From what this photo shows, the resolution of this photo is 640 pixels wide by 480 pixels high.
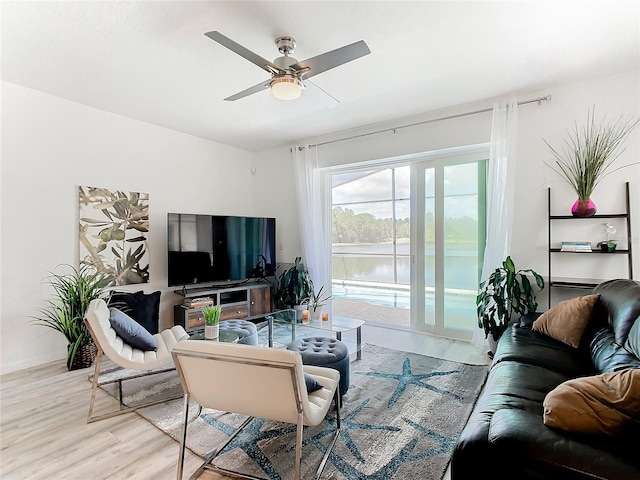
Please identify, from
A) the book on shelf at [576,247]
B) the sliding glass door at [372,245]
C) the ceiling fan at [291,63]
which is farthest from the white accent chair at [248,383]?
the sliding glass door at [372,245]

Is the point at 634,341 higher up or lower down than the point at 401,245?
lower down

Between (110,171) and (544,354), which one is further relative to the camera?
(110,171)

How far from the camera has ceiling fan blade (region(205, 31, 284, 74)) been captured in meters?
1.84

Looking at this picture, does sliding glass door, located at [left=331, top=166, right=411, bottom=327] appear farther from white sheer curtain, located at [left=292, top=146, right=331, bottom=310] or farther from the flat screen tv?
the flat screen tv

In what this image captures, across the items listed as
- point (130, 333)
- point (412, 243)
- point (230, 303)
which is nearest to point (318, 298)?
point (230, 303)

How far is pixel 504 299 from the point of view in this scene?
3227 mm

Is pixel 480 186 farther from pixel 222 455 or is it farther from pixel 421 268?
pixel 222 455

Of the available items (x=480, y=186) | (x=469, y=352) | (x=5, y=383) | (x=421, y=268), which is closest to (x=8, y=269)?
(x=5, y=383)

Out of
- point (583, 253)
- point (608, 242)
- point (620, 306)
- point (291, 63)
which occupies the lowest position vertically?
point (620, 306)

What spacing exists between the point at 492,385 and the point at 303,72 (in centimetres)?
229

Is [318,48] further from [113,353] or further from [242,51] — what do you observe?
[113,353]

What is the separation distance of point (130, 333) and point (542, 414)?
2.67 metres

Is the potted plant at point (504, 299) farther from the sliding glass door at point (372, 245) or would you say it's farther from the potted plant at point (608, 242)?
the sliding glass door at point (372, 245)

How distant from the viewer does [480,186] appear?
392 cm
